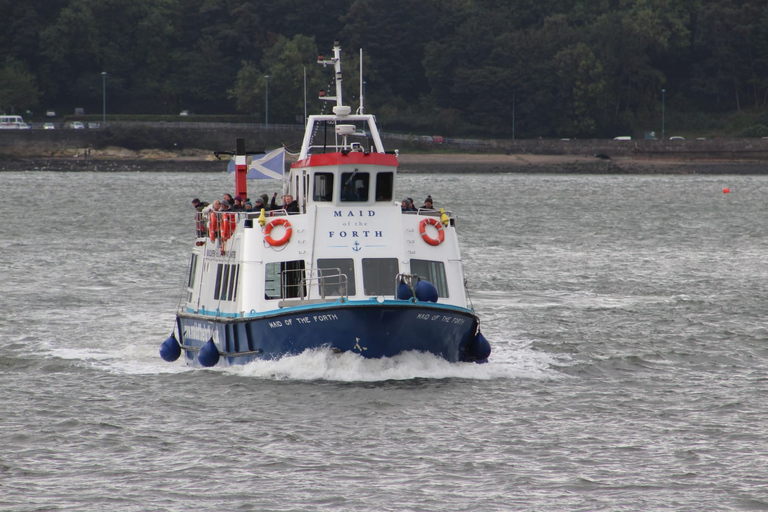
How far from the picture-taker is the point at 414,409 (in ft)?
76.9

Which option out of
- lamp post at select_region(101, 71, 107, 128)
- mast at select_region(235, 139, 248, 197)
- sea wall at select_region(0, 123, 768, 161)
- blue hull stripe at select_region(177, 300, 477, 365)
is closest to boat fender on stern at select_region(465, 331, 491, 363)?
blue hull stripe at select_region(177, 300, 477, 365)

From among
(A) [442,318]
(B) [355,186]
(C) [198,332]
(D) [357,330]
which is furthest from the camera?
(C) [198,332]

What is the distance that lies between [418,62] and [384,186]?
155979mm

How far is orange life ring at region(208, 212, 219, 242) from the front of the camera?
27484 mm

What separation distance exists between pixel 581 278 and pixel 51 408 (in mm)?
27217

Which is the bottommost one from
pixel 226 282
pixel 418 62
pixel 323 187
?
pixel 226 282

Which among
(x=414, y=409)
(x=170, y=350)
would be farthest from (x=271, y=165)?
(x=414, y=409)

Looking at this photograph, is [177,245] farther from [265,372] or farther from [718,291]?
[265,372]

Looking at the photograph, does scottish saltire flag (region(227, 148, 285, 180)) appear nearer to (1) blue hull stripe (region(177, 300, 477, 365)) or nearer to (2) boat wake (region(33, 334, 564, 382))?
(2) boat wake (region(33, 334, 564, 382))

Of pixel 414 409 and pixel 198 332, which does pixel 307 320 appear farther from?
pixel 198 332

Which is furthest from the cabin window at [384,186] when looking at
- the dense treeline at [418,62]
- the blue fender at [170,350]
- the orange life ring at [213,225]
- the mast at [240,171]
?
the dense treeline at [418,62]

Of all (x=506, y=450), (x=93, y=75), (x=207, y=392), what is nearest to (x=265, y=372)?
(x=207, y=392)

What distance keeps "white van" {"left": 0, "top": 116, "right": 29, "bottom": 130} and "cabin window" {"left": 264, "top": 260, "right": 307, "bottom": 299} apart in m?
131

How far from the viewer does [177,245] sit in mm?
59688
